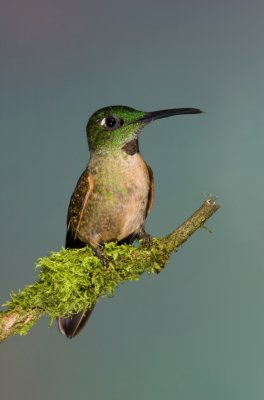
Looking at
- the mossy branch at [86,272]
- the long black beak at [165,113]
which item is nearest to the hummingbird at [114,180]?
the long black beak at [165,113]

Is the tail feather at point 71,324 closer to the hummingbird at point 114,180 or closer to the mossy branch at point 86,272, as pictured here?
the hummingbird at point 114,180

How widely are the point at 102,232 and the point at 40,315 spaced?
2.53 ft

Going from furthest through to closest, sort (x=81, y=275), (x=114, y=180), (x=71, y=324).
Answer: (x=71, y=324), (x=114, y=180), (x=81, y=275)

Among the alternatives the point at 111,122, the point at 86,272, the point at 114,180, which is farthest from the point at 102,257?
the point at 111,122

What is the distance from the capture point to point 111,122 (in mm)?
3820

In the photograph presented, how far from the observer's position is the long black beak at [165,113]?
378cm

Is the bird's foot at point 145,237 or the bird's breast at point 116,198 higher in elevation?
→ the bird's breast at point 116,198

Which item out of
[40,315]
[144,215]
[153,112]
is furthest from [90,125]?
[40,315]

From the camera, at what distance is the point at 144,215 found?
400 centimetres

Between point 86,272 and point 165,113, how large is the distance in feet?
3.94

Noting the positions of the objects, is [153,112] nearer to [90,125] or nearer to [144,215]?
[90,125]

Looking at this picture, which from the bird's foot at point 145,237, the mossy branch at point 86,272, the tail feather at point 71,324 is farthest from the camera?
the tail feather at point 71,324

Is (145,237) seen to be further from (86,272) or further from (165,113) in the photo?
(165,113)

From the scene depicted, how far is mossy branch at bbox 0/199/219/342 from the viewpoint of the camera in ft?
11.4
